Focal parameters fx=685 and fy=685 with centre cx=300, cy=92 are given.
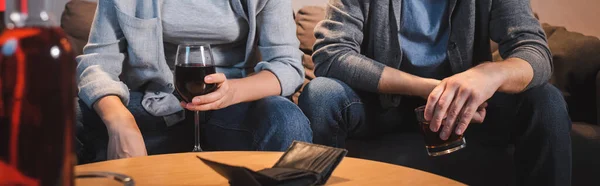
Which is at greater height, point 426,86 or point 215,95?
point 215,95

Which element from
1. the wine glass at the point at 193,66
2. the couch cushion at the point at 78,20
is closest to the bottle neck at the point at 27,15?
the wine glass at the point at 193,66

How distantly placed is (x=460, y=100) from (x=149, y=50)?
0.74 meters

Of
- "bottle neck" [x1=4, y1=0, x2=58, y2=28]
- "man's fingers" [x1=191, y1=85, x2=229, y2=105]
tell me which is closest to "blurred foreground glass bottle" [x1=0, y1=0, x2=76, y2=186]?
"bottle neck" [x1=4, y1=0, x2=58, y2=28]

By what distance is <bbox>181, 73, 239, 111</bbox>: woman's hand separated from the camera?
1300 mm

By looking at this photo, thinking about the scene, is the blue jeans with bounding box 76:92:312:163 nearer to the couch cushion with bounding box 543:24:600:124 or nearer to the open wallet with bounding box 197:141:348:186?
the open wallet with bounding box 197:141:348:186

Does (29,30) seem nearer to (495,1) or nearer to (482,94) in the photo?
(482,94)

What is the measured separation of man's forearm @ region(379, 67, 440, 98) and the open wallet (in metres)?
0.70

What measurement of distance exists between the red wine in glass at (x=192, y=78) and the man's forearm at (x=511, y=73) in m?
0.66

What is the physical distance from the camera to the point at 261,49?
1.76 m

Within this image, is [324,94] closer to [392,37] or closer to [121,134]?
[392,37]

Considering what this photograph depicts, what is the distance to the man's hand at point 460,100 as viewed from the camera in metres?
1.41

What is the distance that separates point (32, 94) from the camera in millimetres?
571

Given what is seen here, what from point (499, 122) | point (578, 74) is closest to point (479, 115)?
point (499, 122)

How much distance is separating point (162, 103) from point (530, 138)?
88 cm
